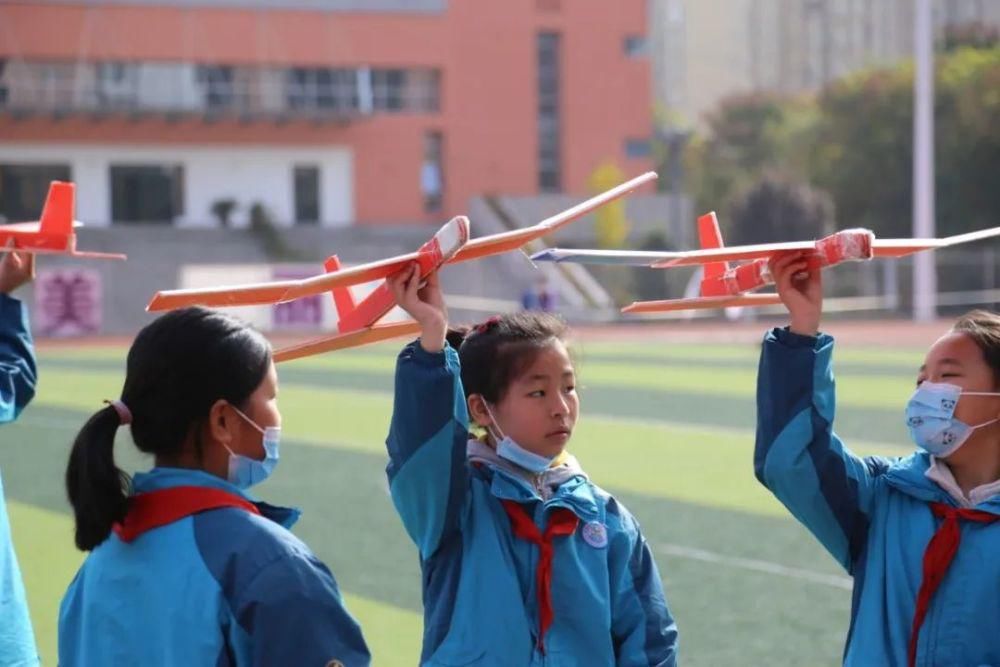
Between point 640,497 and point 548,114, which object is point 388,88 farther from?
point 640,497

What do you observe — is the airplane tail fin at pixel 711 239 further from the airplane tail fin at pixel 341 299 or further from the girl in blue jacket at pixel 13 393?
the girl in blue jacket at pixel 13 393

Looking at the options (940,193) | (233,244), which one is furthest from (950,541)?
(940,193)

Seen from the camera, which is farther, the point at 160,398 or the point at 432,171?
the point at 432,171

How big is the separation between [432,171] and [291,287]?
2077 inches

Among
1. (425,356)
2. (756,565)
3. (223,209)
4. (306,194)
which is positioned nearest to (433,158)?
(306,194)

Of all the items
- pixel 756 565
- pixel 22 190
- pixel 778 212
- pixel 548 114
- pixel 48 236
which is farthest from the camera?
pixel 548 114

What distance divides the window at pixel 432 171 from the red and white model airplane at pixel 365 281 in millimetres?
51794

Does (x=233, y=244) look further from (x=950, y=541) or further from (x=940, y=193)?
(x=950, y=541)

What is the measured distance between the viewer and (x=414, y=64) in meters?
54.5

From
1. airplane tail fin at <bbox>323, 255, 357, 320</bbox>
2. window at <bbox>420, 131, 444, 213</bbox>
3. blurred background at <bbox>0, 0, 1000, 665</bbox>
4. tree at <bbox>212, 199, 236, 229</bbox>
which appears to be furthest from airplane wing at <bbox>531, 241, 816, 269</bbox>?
window at <bbox>420, 131, 444, 213</bbox>

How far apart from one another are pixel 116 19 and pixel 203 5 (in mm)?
2775

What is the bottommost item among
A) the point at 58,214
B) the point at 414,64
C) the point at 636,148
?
the point at 58,214

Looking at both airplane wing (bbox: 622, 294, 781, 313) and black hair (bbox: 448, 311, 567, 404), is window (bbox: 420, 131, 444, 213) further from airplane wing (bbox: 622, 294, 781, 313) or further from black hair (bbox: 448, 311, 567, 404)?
airplane wing (bbox: 622, 294, 781, 313)

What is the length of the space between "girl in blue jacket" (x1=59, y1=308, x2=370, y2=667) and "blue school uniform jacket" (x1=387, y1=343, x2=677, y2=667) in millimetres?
466
